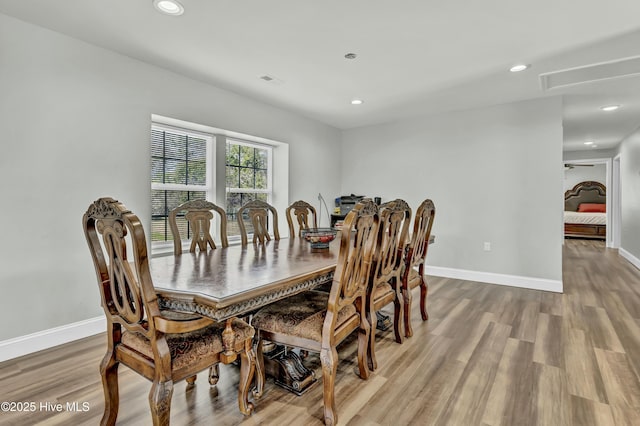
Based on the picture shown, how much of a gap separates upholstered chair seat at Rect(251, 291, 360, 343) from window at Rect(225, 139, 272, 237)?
2.56m

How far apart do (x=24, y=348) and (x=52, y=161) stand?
1439mm

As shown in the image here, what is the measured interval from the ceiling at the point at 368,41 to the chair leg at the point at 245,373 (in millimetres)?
2192

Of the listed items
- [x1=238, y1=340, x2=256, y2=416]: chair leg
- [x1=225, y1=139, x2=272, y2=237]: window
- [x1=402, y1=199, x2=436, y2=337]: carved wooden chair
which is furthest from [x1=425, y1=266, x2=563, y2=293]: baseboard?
[x1=238, y1=340, x2=256, y2=416]: chair leg

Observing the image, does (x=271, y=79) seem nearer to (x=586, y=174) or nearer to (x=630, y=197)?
(x=630, y=197)

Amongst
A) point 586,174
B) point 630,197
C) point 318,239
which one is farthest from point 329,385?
point 586,174

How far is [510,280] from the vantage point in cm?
439

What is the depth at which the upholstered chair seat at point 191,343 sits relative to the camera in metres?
1.39

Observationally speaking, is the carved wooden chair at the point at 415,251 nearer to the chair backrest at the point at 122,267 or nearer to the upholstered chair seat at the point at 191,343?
the upholstered chair seat at the point at 191,343

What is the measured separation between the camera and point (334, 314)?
1.68m

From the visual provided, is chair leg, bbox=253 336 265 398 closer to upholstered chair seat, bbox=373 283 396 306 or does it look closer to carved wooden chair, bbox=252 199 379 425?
carved wooden chair, bbox=252 199 379 425

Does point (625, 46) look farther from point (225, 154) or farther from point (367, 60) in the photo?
point (225, 154)

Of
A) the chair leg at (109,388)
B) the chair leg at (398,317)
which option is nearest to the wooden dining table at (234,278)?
the chair leg at (109,388)

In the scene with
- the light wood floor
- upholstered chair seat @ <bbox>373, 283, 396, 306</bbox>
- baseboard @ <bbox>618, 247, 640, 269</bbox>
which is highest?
upholstered chair seat @ <bbox>373, 283, 396, 306</bbox>

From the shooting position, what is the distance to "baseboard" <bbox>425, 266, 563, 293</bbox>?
4.12 meters
